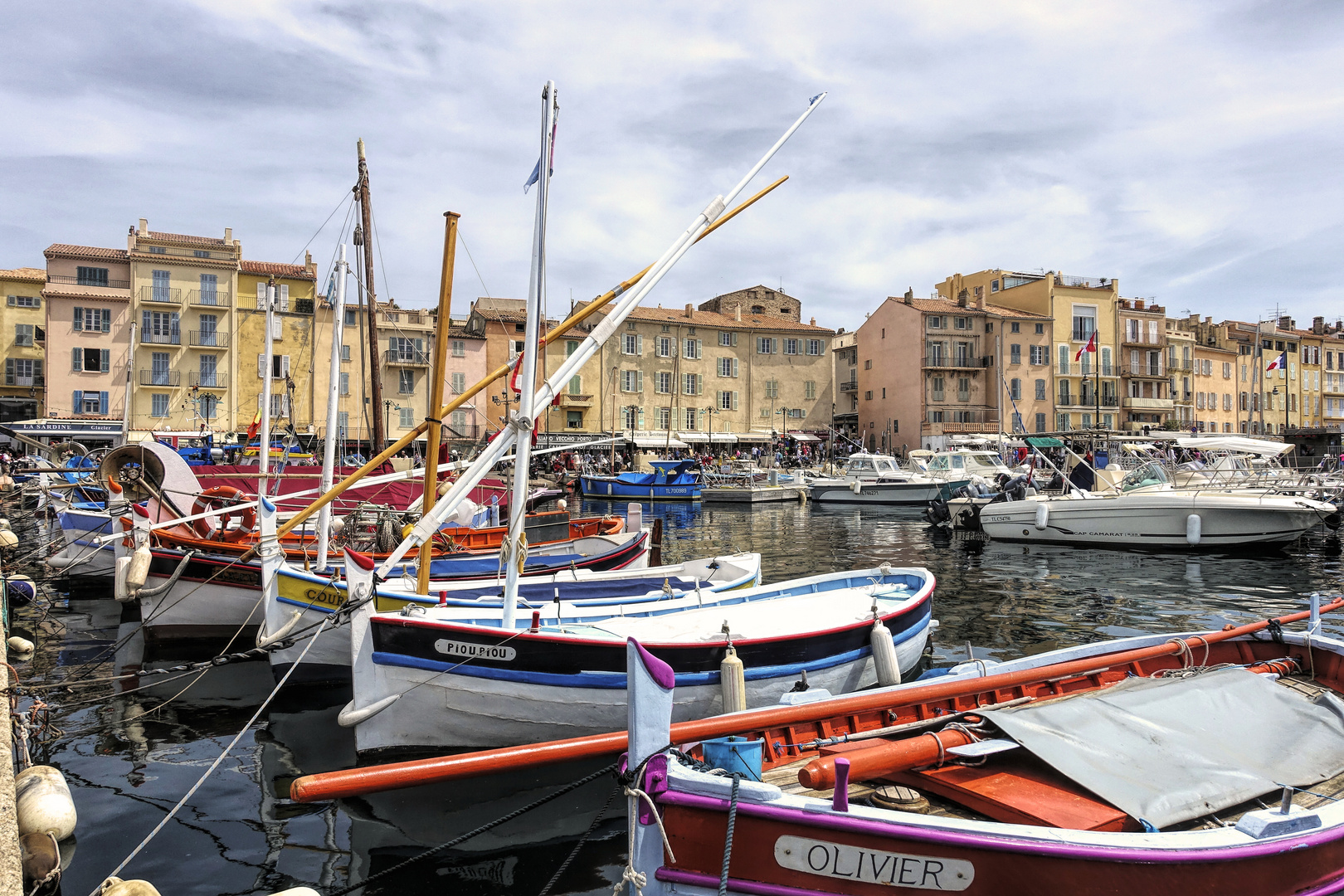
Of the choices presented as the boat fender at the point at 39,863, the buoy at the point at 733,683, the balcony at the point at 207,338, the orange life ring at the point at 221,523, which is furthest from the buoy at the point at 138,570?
the balcony at the point at 207,338

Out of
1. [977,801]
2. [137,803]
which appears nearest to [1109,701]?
[977,801]

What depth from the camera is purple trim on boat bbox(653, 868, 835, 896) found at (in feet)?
14.5

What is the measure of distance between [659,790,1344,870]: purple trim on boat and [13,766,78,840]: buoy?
632cm

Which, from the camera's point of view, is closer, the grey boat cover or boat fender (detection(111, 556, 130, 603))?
the grey boat cover

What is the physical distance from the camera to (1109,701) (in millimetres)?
6113

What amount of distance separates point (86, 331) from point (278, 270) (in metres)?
12.3

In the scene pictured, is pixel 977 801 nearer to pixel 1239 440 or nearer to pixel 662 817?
pixel 662 817

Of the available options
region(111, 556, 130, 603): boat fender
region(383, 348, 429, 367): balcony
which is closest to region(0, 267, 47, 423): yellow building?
region(383, 348, 429, 367): balcony

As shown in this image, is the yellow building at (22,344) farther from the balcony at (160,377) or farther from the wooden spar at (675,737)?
the wooden spar at (675,737)

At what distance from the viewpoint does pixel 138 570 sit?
45.5 ft

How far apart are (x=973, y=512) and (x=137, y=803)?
2722 cm

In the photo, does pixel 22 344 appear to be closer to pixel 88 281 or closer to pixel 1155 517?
pixel 88 281

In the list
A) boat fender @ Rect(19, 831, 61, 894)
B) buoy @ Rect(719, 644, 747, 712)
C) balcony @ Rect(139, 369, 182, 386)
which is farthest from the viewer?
balcony @ Rect(139, 369, 182, 386)

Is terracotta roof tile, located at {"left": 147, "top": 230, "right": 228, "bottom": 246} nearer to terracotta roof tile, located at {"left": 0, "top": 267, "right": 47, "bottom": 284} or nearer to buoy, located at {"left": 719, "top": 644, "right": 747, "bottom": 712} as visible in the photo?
terracotta roof tile, located at {"left": 0, "top": 267, "right": 47, "bottom": 284}
